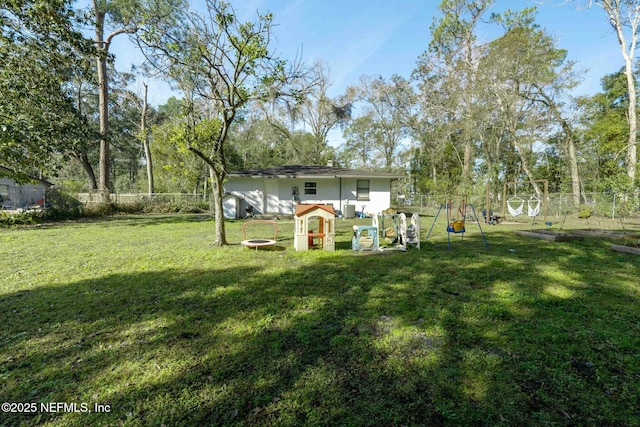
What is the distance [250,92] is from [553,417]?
7.22 metres

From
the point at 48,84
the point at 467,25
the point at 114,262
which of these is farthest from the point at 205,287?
the point at 467,25

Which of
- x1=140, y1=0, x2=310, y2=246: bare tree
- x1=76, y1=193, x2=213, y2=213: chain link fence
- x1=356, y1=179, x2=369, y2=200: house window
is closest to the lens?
x1=140, y1=0, x2=310, y2=246: bare tree

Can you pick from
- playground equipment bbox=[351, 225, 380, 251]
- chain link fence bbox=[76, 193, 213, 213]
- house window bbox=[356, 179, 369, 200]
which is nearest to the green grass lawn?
playground equipment bbox=[351, 225, 380, 251]

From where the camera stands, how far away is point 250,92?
6781 millimetres

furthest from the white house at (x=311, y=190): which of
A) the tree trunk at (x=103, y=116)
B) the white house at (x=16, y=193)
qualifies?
the white house at (x=16, y=193)

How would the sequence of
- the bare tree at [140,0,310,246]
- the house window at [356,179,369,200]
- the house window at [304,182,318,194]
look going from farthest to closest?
the house window at [356,179,369,200], the house window at [304,182,318,194], the bare tree at [140,0,310,246]

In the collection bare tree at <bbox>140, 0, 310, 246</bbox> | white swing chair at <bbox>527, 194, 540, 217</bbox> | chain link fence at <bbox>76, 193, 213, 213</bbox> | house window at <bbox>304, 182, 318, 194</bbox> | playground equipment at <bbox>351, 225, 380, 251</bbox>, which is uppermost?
bare tree at <bbox>140, 0, 310, 246</bbox>

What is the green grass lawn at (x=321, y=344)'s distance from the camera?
6.46ft

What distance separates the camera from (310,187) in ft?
57.3

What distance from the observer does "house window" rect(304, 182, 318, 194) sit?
1742 cm

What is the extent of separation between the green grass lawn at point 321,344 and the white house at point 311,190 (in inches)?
463

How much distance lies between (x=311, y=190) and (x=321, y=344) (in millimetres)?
14931

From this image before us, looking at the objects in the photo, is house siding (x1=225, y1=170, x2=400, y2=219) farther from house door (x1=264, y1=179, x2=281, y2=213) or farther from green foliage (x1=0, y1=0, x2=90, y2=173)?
green foliage (x1=0, y1=0, x2=90, y2=173)

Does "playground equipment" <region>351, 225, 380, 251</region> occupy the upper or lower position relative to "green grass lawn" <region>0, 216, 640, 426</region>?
upper
